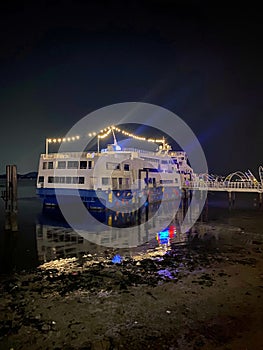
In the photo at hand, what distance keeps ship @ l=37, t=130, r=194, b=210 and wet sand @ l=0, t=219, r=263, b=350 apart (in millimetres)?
20430

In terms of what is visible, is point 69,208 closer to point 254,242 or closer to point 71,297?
point 254,242

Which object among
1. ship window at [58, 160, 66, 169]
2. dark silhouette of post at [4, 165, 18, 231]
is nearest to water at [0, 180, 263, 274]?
dark silhouette of post at [4, 165, 18, 231]

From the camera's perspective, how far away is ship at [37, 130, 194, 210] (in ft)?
114

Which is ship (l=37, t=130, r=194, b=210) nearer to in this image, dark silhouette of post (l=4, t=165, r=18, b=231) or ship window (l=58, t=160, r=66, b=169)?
ship window (l=58, t=160, r=66, b=169)

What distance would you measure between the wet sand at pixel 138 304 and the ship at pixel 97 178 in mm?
20430

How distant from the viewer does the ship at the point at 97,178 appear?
1366 inches

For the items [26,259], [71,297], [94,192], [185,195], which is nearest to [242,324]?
[71,297]

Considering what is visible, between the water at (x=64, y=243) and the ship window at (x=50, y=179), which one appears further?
the ship window at (x=50, y=179)

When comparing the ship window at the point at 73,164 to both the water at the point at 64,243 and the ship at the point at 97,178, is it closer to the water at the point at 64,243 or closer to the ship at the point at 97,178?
the ship at the point at 97,178

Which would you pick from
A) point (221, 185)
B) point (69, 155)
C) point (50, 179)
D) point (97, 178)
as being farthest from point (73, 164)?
point (221, 185)

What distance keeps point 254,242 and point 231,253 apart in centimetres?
356

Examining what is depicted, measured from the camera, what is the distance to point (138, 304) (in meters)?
8.98

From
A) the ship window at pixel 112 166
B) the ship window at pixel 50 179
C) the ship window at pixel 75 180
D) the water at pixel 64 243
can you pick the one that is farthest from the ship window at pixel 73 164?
the water at pixel 64 243

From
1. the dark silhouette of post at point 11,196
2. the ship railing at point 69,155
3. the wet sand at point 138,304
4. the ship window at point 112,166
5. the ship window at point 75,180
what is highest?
the ship railing at point 69,155
